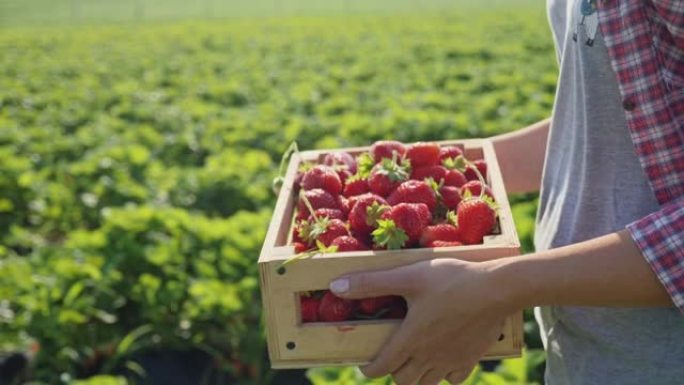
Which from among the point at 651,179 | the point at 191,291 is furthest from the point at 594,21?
the point at 191,291

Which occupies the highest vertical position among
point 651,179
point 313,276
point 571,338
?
point 651,179

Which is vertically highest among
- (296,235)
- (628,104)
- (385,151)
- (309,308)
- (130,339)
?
(628,104)

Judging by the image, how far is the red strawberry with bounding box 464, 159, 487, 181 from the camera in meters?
2.08

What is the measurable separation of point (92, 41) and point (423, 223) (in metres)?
16.5

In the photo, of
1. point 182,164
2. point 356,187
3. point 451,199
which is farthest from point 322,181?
point 182,164

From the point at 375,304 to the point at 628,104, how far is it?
0.57 meters

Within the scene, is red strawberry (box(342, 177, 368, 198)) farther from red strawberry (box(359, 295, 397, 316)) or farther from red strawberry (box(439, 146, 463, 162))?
red strawberry (box(359, 295, 397, 316))

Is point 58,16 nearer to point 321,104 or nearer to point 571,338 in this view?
point 321,104

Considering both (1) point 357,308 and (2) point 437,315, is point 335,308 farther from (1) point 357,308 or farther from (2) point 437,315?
(2) point 437,315

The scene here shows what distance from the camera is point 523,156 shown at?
221 cm

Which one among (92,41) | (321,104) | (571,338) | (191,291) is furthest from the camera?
(92,41)

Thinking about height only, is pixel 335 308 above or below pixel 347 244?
below

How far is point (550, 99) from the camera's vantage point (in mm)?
7750

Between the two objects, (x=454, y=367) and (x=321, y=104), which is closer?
(x=454, y=367)
